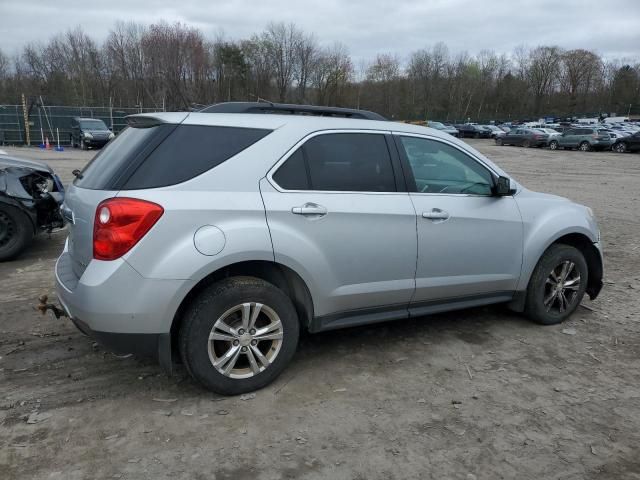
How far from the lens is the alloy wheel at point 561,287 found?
4688 mm

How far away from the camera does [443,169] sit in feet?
13.6

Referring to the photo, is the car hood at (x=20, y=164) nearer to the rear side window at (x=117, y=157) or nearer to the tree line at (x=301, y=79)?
the rear side window at (x=117, y=157)

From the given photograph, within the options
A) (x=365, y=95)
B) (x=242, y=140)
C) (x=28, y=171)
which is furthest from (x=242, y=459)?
(x=365, y=95)

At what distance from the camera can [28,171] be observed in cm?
664

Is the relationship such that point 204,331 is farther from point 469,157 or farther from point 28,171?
point 28,171

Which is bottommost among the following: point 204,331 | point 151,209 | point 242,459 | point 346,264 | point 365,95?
point 242,459

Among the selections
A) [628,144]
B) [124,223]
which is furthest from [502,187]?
[628,144]

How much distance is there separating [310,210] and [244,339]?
3.01ft

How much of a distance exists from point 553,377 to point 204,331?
8.23 feet

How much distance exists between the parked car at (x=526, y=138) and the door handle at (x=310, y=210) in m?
41.0

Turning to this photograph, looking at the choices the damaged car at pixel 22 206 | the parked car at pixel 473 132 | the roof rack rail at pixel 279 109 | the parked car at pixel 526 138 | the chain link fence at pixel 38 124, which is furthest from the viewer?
the parked car at pixel 473 132

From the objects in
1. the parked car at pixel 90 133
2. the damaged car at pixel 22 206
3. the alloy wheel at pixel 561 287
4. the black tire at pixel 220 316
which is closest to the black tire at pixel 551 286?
the alloy wheel at pixel 561 287

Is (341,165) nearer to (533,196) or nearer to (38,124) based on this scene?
(533,196)

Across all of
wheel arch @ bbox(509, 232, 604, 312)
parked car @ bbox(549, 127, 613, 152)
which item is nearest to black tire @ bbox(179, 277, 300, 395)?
wheel arch @ bbox(509, 232, 604, 312)
